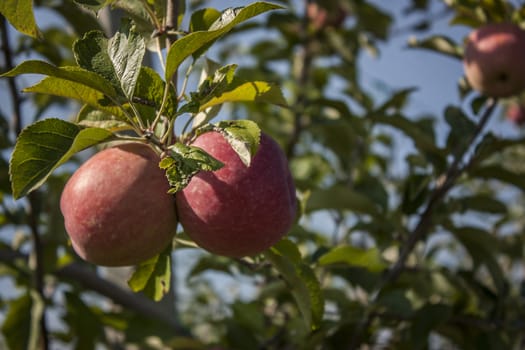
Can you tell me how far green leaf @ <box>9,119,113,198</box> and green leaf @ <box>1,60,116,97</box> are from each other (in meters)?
0.06

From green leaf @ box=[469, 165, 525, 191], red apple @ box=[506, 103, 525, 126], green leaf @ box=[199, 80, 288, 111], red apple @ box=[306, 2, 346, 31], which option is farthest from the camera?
red apple @ box=[506, 103, 525, 126]

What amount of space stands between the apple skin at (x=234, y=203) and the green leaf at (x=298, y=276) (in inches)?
5.0

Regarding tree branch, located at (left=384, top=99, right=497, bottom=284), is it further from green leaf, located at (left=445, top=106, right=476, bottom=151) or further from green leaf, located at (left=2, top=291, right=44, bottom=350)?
green leaf, located at (left=2, top=291, right=44, bottom=350)

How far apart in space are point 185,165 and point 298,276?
1.17ft

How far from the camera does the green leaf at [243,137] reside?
77cm

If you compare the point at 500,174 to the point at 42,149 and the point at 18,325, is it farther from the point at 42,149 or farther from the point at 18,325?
the point at 18,325

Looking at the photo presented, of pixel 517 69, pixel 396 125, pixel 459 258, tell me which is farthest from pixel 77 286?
pixel 459 258

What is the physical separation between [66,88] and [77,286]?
4.39ft

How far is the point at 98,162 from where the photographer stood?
87 cm

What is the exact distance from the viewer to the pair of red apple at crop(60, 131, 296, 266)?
0.84 m

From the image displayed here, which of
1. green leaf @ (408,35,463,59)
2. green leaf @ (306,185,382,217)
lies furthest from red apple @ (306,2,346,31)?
green leaf @ (306,185,382,217)

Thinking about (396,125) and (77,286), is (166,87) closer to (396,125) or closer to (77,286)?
(396,125)

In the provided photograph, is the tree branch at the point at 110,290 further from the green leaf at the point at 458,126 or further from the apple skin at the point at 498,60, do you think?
the apple skin at the point at 498,60

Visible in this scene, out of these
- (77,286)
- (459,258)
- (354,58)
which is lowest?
(459,258)
